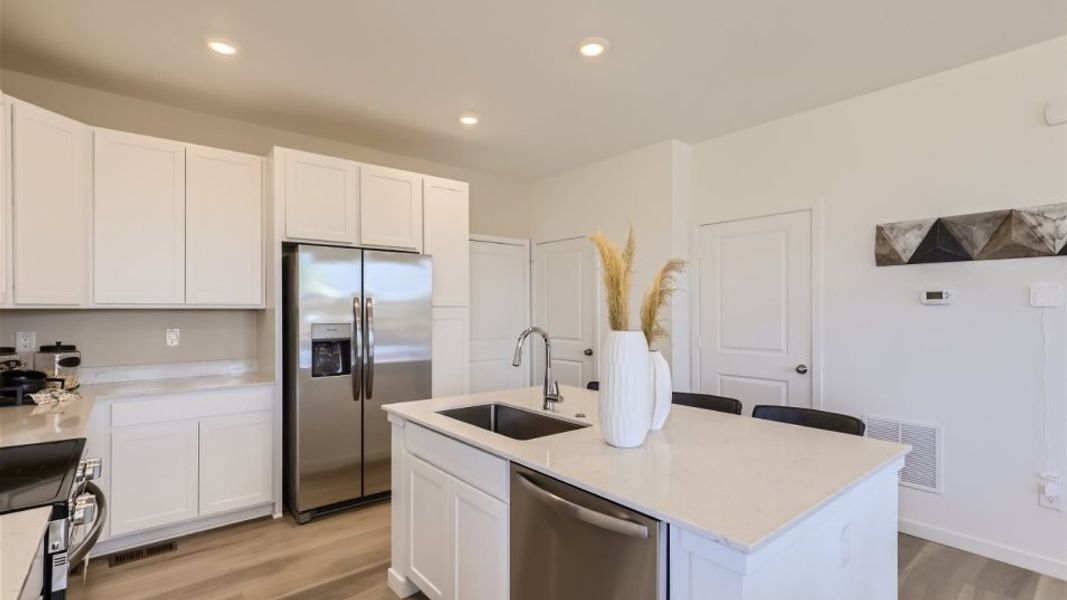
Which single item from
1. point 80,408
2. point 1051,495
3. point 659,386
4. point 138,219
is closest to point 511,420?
point 659,386

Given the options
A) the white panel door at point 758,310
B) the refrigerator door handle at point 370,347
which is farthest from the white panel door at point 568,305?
the refrigerator door handle at point 370,347

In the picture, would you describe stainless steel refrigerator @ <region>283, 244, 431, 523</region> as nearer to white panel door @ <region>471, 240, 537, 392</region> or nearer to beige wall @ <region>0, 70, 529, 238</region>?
beige wall @ <region>0, 70, 529, 238</region>

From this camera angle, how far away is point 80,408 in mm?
2271

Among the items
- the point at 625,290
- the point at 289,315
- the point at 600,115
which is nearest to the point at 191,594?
the point at 289,315

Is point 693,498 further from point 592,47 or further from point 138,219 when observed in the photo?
point 138,219

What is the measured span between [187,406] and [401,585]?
165cm

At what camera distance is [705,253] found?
397 cm

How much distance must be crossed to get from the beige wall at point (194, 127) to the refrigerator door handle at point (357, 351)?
145 centimetres

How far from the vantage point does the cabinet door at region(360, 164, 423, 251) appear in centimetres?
357

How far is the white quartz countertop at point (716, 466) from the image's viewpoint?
3.80 feet

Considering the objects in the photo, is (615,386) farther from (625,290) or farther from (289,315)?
(289,315)

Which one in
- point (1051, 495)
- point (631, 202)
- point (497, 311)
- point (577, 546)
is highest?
point (631, 202)

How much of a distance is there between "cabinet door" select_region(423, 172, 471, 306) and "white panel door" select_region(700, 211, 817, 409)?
191 cm

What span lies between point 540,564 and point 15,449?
1.67m
